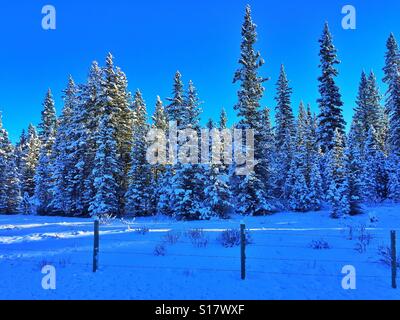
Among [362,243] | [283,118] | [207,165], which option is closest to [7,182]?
[207,165]

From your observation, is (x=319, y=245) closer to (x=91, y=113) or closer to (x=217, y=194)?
(x=217, y=194)

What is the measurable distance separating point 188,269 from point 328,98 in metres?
32.0

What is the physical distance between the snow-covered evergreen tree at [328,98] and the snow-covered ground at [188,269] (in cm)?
2292

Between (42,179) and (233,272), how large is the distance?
1446 inches

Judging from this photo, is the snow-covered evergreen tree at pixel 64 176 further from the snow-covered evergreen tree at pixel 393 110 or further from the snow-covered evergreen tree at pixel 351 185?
the snow-covered evergreen tree at pixel 393 110

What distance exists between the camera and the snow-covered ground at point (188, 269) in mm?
8570

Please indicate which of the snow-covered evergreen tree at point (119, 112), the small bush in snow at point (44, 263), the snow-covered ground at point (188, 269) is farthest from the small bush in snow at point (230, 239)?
the snow-covered evergreen tree at point (119, 112)

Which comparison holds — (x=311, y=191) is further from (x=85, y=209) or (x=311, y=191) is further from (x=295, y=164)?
A: (x=85, y=209)

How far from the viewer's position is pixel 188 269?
33.9ft

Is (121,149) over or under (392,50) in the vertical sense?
under

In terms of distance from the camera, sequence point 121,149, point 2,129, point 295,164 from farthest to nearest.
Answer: point 2,129 → point 121,149 → point 295,164

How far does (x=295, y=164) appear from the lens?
3353 centimetres
